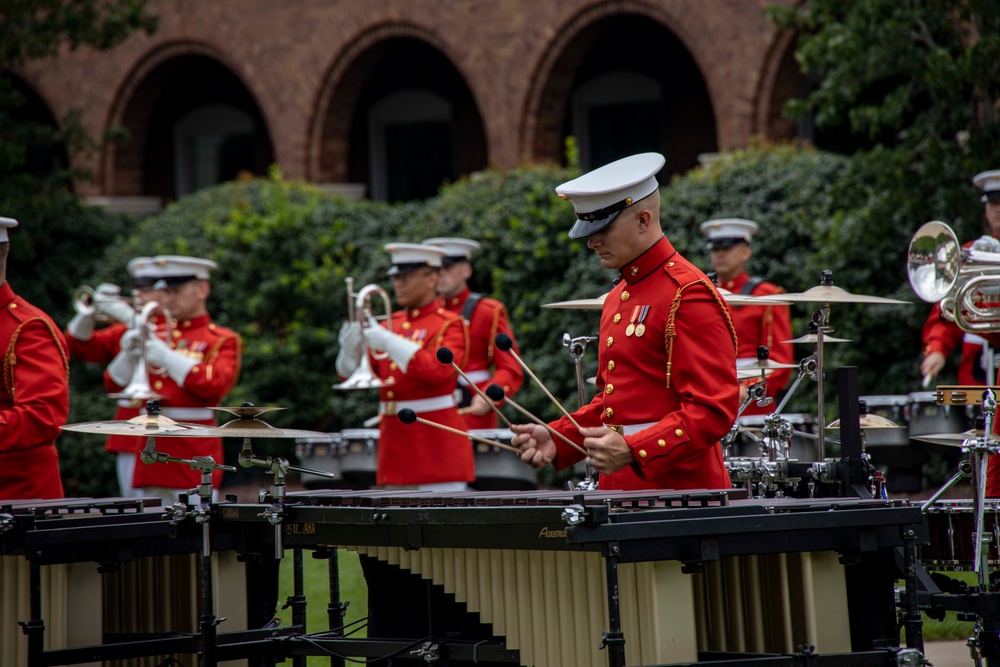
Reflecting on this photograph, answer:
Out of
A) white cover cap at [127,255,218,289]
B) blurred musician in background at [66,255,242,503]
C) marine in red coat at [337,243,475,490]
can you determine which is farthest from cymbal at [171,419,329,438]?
white cover cap at [127,255,218,289]

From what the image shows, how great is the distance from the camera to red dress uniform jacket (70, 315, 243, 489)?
9.37 meters

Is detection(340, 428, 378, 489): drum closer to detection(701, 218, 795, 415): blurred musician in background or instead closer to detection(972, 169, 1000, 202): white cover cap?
detection(701, 218, 795, 415): blurred musician in background

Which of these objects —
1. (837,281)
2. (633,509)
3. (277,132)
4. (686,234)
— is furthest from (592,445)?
(277,132)

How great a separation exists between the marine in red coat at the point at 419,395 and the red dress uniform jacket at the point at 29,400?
2.42 m

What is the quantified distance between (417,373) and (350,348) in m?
0.64

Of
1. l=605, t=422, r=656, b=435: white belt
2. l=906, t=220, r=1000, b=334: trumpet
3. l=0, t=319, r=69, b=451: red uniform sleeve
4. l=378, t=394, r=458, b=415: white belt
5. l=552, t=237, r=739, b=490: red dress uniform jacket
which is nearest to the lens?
l=552, t=237, r=739, b=490: red dress uniform jacket

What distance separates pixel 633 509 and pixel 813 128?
44.2 ft

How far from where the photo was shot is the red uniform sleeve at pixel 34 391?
20.9ft

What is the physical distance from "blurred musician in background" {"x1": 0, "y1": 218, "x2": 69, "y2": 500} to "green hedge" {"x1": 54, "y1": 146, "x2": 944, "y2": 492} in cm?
380

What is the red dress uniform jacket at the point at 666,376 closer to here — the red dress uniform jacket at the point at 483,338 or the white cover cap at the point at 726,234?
the white cover cap at the point at 726,234

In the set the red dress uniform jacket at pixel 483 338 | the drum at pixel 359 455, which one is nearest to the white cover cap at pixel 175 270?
the drum at pixel 359 455

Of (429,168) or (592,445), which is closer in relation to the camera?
(592,445)

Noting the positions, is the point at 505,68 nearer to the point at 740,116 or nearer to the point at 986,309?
the point at 740,116

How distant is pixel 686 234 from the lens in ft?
41.8
